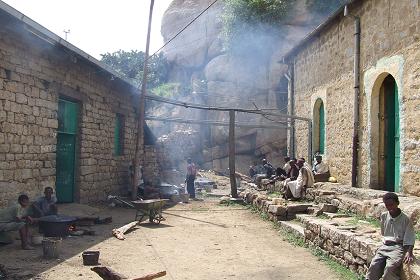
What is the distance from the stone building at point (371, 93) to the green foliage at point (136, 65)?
23.8 metres

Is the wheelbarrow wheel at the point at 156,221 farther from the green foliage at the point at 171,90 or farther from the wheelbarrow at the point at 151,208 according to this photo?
the green foliage at the point at 171,90

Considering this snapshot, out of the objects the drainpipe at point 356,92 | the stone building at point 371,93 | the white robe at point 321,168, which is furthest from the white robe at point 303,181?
the drainpipe at point 356,92

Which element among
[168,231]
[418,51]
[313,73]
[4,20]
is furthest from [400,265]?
[313,73]

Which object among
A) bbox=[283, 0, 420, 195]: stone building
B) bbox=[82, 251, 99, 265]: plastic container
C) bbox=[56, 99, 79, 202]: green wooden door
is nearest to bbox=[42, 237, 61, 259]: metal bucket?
bbox=[82, 251, 99, 265]: plastic container

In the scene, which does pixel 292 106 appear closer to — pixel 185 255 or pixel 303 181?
pixel 303 181

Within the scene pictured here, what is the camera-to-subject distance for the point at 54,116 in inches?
385

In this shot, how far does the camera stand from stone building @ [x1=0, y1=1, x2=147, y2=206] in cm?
805

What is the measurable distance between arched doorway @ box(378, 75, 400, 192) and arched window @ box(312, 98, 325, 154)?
3.74 metres

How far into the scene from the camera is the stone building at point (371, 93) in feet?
25.3

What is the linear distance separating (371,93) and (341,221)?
3.45 metres

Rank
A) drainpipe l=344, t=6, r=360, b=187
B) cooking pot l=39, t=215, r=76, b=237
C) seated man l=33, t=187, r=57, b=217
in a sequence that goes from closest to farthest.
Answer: cooking pot l=39, t=215, r=76, b=237
seated man l=33, t=187, r=57, b=217
drainpipe l=344, t=6, r=360, b=187

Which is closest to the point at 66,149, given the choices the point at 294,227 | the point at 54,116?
the point at 54,116

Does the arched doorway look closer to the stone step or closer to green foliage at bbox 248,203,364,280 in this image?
the stone step

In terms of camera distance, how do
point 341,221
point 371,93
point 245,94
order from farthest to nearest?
point 245,94, point 371,93, point 341,221
